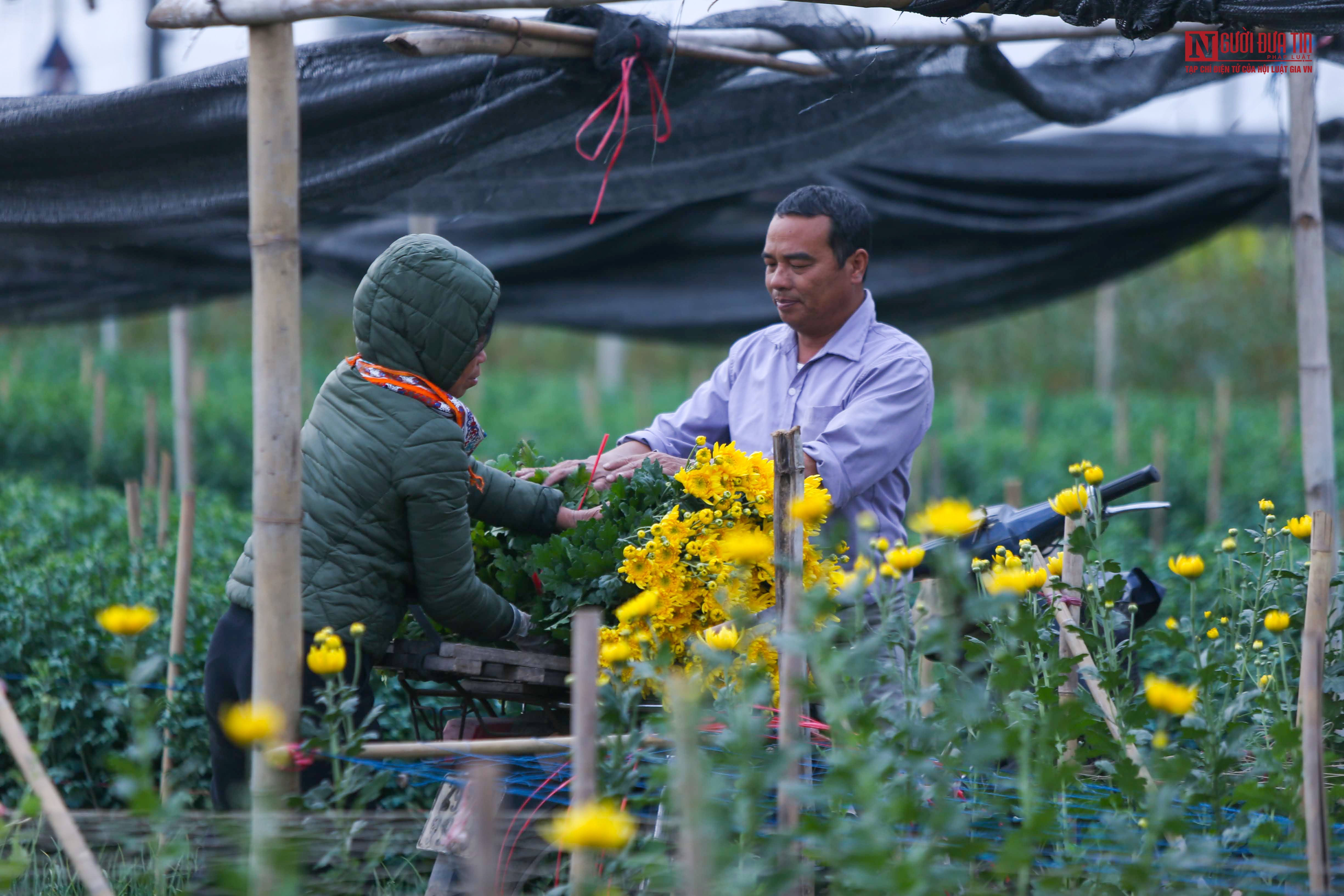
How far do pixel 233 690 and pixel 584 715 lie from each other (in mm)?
1220

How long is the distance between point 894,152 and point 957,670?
3.34 m

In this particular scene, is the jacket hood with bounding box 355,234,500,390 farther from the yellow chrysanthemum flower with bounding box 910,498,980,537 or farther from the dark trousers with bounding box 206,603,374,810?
the yellow chrysanthemum flower with bounding box 910,498,980,537

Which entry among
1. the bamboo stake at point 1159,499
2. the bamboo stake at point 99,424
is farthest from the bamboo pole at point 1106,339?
the bamboo stake at point 99,424

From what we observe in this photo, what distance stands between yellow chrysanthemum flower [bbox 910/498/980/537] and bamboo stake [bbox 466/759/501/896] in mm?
640

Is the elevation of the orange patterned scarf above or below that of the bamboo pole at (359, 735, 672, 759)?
above

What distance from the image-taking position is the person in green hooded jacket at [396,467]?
2232mm

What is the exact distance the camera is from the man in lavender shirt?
2789 millimetres

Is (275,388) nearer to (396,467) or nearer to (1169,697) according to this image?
(396,467)

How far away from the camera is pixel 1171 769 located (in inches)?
58.4

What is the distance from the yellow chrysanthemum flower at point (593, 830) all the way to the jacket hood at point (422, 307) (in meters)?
1.12

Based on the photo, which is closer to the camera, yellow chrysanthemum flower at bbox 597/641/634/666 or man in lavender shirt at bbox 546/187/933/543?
yellow chrysanthemum flower at bbox 597/641/634/666

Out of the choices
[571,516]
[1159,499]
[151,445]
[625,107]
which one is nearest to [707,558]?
[571,516]

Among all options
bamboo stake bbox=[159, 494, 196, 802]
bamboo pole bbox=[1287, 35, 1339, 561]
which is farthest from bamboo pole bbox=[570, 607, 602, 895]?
bamboo pole bbox=[1287, 35, 1339, 561]

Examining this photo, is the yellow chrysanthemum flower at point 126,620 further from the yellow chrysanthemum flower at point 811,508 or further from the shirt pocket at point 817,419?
the shirt pocket at point 817,419
